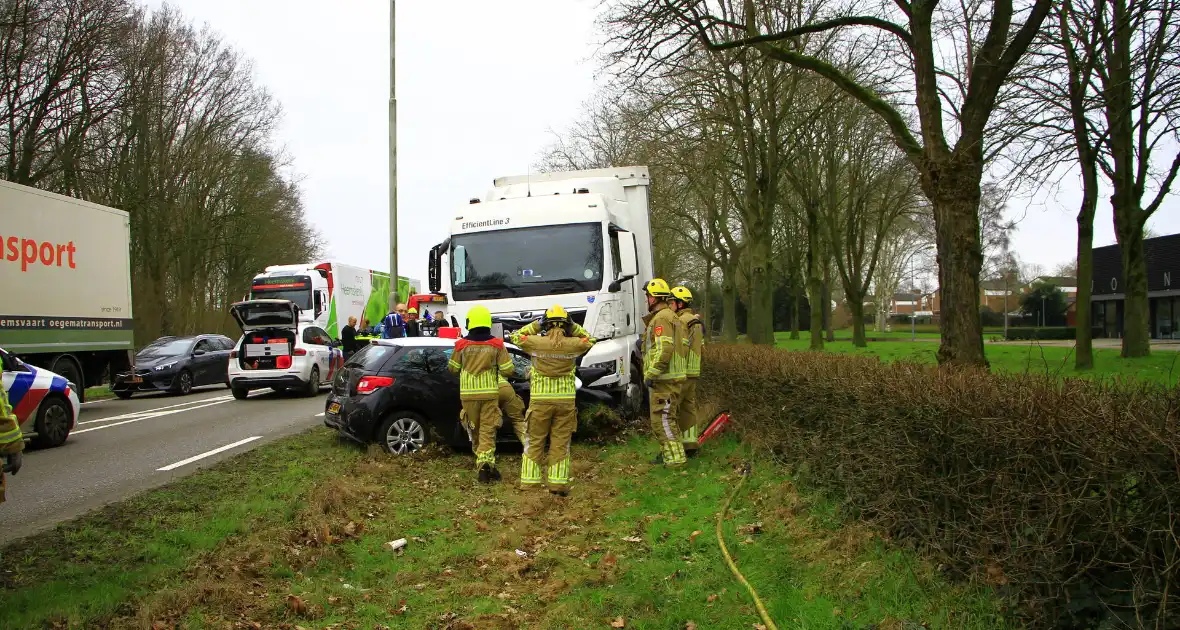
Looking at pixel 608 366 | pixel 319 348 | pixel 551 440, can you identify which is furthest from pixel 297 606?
pixel 319 348

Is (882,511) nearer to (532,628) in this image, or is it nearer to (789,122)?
(532,628)

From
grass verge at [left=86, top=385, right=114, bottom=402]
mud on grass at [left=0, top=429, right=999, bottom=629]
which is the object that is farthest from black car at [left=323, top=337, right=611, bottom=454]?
grass verge at [left=86, top=385, right=114, bottom=402]

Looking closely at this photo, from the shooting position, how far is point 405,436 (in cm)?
987

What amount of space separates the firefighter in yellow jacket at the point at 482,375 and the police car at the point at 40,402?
214 inches

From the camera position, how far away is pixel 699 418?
35.5ft

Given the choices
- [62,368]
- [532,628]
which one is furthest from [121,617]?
[62,368]

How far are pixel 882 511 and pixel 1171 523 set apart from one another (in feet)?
6.28

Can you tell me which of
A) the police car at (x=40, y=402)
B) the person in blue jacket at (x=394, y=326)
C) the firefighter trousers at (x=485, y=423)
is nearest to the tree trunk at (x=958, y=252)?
the firefighter trousers at (x=485, y=423)

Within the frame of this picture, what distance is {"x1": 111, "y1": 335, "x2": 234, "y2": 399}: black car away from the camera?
2034cm

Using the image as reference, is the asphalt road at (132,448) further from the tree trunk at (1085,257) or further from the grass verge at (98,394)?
the tree trunk at (1085,257)

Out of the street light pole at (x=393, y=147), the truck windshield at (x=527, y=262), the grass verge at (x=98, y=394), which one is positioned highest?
the street light pole at (x=393, y=147)

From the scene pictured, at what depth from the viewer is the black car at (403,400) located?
9.80m

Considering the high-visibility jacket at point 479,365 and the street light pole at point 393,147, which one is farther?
the street light pole at point 393,147

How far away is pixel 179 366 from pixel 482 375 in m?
14.8
